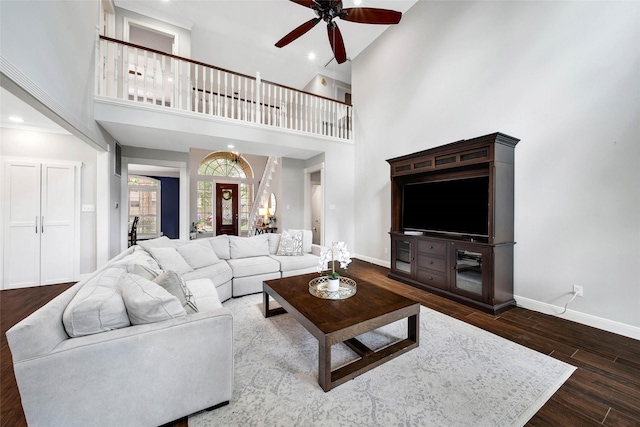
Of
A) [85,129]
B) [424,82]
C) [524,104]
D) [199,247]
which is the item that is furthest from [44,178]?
[524,104]

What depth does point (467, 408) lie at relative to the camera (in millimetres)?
1503

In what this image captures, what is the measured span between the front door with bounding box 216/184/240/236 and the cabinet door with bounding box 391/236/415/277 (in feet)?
22.8

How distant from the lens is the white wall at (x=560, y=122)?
2.36 m

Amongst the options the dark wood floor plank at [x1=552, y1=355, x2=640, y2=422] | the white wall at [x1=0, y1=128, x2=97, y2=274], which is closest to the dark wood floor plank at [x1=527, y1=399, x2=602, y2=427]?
the dark wood floor plank at [x1=552, y1=355, x2=640, y2=422]

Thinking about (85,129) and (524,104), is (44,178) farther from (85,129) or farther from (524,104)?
(524,104)

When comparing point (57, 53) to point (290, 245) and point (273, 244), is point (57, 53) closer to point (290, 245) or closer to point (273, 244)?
point (273, 244)

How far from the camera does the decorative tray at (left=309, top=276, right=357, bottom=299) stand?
86.9 inches

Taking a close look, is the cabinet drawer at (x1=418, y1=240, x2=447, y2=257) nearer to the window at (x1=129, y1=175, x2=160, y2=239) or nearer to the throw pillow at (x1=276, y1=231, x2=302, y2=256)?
the throw pillow at (x1=276, y1=231, x2=302, y2=256)

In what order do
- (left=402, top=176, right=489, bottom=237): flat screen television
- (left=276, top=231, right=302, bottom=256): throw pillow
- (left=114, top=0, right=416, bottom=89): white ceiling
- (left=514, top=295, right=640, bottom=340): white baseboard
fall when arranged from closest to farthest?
(left=514, top=295, right=640, bottom=340): white baseboard < (left=402, top=176, right=489, bottom=237): flat screen television < (left=276, top=231, right=302, bottom=256): throw pillow < (left=114, top=0, right=416, bottom=89): white ceiling

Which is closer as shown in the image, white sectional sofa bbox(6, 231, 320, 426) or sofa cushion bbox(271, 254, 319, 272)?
white sectional sofa bbox(6, 231, 320, 426)

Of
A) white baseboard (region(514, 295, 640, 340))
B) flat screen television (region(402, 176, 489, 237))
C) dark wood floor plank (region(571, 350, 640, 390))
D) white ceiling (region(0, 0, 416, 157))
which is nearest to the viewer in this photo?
dark wood floor plank (region(571, 350, 640, 390))

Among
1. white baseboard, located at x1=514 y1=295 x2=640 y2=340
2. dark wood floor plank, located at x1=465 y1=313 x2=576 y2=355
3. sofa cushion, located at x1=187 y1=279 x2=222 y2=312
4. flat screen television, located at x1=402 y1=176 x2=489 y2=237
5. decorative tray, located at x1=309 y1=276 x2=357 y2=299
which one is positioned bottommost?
dark wood floor plank, located at x1=465 y1=313 x2=576 y2=355

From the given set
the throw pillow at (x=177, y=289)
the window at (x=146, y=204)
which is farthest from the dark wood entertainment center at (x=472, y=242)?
the window at (x=146, y=204)

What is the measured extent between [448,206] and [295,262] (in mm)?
2432
